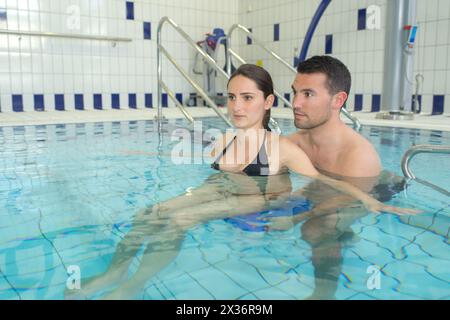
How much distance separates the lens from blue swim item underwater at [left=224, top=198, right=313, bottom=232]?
1816 mm

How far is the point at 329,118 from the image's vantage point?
2.29m

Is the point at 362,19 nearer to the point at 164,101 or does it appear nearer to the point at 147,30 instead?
the point at 147,30

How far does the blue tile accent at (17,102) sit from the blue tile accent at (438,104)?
20.4 feet

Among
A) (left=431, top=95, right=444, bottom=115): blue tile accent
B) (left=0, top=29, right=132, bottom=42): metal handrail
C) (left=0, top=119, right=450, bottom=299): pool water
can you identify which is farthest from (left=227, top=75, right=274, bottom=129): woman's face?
(left=0, top=29, right=132, bottom=42): metal handrail

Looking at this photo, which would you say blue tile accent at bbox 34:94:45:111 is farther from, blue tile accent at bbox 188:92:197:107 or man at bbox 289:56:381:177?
man at bbox 289:56:381:177

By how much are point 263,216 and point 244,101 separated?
0.60 metres

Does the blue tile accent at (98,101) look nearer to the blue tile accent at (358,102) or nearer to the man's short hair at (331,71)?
the blue tile accent at (358,102)

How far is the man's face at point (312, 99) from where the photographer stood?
2201 millimetres

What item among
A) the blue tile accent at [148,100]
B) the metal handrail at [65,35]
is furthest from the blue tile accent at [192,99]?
the metal handrail at [65,35]

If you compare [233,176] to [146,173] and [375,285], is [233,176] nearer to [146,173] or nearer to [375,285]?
[146,173]

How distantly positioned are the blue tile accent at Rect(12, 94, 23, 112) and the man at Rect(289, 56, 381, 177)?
6.16m

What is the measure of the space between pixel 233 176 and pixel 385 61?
3.97 m

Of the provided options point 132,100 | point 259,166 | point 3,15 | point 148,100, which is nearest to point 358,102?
point 148,100

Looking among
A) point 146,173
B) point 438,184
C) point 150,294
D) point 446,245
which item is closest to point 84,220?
point 150,294
